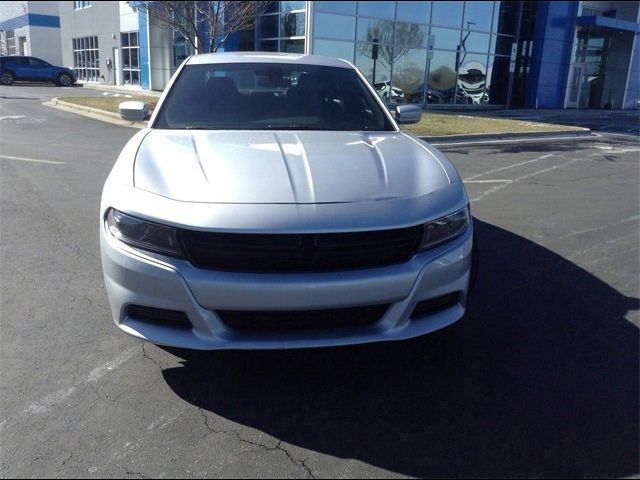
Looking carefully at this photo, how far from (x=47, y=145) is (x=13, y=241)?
6.55m

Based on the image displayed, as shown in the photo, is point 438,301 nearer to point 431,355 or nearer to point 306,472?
point 431,355

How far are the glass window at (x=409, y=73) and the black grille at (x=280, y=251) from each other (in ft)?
71.0

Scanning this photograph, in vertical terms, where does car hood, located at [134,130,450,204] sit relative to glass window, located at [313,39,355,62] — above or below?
below

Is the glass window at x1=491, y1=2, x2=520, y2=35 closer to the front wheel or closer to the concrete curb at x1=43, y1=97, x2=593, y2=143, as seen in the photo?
the concrete curb at x1=43, y1=97, x2=593, y2=143

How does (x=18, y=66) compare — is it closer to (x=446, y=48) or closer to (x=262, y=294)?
(x=446, y=48)

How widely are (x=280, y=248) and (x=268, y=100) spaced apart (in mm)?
1957

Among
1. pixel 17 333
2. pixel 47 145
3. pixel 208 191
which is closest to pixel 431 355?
pixel 208 191

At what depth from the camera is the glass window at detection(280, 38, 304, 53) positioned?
71.2 feet

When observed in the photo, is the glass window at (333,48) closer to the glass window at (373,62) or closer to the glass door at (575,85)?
the glass window at (373,62)

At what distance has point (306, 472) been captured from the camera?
219cm

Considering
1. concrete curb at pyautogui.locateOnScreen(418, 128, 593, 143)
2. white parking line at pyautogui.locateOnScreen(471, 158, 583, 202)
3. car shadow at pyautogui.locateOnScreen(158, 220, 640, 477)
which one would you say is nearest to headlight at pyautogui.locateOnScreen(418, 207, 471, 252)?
car shadow at pyautogui.locateOnScreen(158, 220, 640, 477)

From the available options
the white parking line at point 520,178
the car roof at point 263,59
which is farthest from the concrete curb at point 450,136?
the car roof at point 263,59

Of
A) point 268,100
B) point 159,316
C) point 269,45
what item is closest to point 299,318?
point 159,316

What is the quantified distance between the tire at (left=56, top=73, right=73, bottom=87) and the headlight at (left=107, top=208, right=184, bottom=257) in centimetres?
3448
